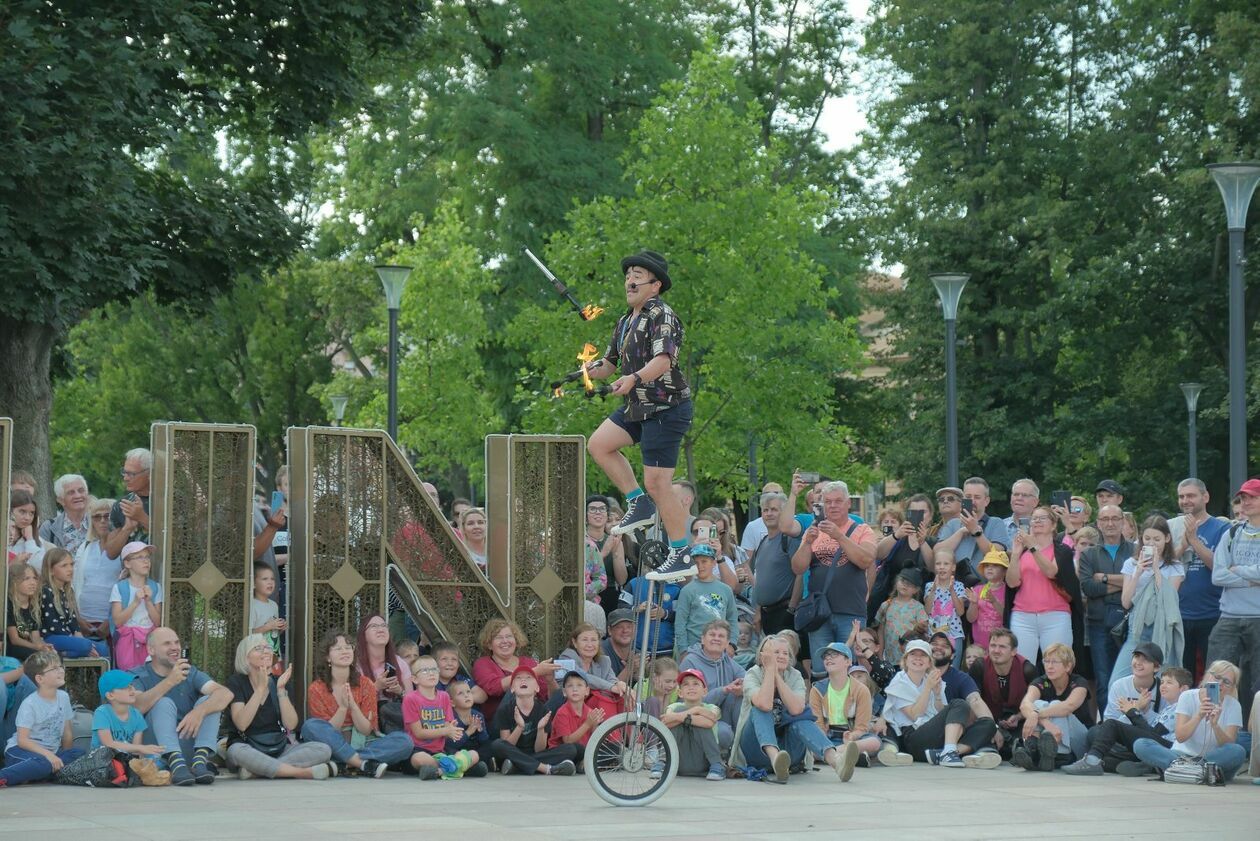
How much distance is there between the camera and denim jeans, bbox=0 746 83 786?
1036cm

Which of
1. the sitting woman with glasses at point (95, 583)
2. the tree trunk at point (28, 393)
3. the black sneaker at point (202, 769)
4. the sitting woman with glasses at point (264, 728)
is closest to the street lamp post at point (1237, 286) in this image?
the sitting woman with glasses at point (264, 728)

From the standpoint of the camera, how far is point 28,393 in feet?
60.7

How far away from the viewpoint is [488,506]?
13.1 meters

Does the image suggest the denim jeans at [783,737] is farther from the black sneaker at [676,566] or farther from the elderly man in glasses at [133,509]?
the elderly man in glasses at [133,509]

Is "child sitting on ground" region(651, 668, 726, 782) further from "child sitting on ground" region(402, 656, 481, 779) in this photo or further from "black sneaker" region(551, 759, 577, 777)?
"child sitting on ground" region(402, 656, 481, 779)

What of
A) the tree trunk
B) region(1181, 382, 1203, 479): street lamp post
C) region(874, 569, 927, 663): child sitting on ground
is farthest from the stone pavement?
region(1181, 382, 1203, 479): street lamp post

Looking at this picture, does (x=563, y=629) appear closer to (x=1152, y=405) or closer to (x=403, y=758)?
(x=403, y=758)

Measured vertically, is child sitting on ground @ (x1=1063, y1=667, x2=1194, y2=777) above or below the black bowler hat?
below

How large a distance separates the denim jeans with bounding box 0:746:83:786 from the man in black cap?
3.99 meters

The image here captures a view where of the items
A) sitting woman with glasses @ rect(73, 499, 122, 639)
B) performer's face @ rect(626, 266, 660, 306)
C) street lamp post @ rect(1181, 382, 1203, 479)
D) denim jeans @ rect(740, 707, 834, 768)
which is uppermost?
street lamp post @ rect(1181, 382, 1203, 479)

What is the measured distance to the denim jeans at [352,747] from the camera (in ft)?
37.7

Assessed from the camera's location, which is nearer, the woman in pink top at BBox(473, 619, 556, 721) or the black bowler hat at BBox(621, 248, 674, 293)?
the black bowler hat at BBox(621, 248, 674, 293)

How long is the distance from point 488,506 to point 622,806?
384 cm

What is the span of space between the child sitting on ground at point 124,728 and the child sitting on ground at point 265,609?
1.34 metres
